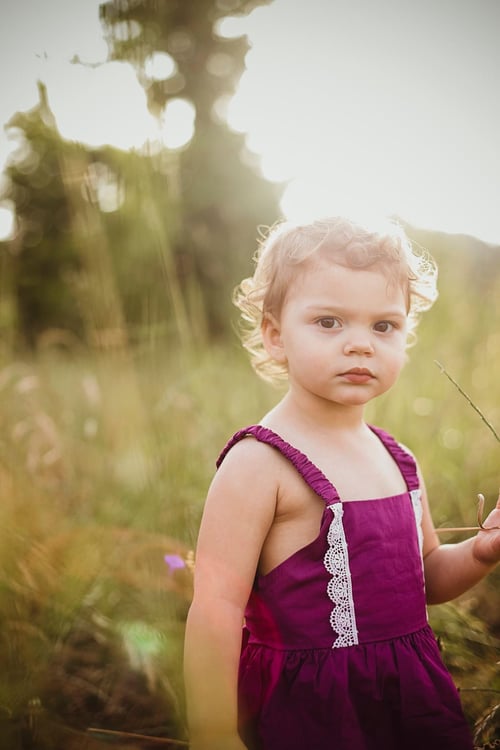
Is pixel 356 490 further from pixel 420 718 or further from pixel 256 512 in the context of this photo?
pixel 420 718

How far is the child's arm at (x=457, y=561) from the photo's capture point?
1.17 metres

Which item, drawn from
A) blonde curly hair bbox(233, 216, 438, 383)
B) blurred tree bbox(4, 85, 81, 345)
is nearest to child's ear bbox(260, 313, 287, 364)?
blonde curly hair bbox(233, 216, 438, 383)

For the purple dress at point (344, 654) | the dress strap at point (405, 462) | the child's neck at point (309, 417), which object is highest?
the child's neck at point (309, 417)

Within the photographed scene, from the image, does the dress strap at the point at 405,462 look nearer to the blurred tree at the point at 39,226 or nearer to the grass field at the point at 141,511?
the grass field at the point at 141,511

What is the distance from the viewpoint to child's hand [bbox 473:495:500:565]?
3.80 ft

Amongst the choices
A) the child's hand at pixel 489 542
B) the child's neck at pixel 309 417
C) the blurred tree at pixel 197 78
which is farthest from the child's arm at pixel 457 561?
the blurred tree at pixel 197 78

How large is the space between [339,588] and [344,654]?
0.11m

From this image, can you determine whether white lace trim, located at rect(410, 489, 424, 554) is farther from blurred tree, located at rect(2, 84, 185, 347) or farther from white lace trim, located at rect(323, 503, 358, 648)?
blurred tree, located at rect(2, 84, 185, 347)

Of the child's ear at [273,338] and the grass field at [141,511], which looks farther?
the grass field at [141,511]

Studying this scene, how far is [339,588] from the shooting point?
1031 millimetres

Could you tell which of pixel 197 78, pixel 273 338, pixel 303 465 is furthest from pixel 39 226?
pixel 303 465

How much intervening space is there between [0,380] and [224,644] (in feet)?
4.58

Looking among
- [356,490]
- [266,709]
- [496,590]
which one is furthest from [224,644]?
[496,590]

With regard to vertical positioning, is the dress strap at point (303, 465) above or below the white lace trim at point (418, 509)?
above
